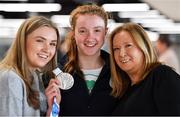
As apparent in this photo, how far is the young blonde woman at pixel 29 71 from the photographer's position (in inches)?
69.8

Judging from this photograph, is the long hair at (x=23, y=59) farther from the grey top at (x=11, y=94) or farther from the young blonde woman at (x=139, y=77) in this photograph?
the young blonde woman at (x=139, y=77)

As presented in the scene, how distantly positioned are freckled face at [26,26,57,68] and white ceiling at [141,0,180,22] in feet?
16.8

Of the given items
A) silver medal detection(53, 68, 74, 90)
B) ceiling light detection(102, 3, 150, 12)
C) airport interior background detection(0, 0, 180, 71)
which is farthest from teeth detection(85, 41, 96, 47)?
ceiling light detection(102, 3, 150, 12)

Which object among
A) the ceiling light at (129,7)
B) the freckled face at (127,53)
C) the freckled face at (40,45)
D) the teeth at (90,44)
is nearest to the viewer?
the freckled face at (40,45)

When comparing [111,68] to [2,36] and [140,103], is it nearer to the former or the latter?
[140,103]

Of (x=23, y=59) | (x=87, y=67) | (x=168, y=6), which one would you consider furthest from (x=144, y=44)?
(x=168, y=6)

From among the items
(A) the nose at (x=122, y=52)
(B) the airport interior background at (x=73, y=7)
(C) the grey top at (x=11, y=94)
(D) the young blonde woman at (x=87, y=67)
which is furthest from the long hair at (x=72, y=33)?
(B) the airport interior background at (x=73, y=7)

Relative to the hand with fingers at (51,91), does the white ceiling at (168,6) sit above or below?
below

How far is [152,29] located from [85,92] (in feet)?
31.4

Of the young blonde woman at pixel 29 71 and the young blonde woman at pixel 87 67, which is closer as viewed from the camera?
the young blonde woman at pixel 29 71

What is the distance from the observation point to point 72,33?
246cm

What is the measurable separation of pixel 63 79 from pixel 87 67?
1.17 feet

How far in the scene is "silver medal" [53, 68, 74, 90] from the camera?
6.97ft

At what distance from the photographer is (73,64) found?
96.0 inches
